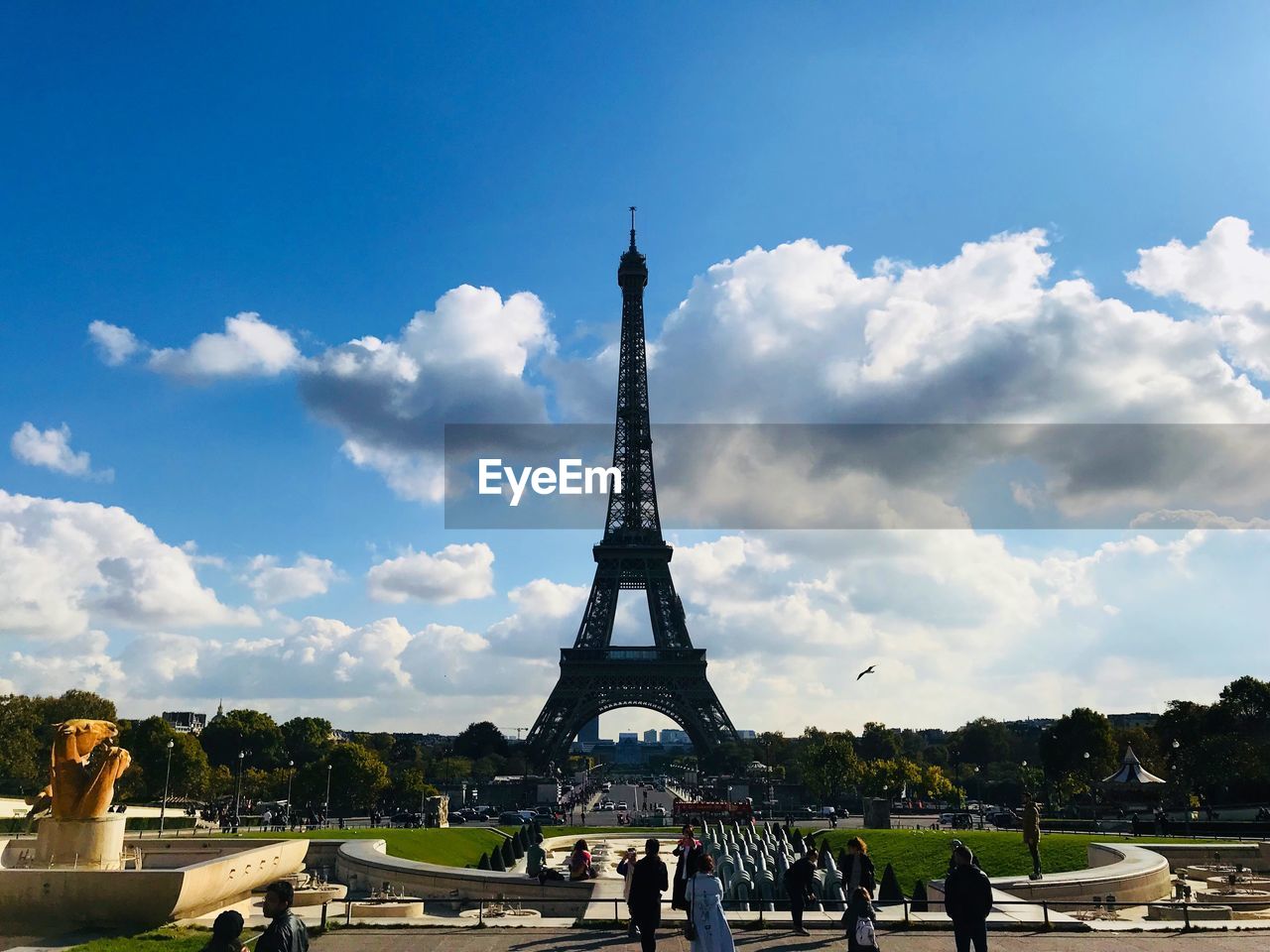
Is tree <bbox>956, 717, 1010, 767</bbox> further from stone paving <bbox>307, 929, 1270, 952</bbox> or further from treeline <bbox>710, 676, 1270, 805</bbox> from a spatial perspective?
stone paving <bbox>307, 929, 1270, 952</bbox>

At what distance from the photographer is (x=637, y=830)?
5000cm

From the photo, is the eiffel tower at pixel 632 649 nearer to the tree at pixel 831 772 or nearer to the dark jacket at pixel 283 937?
the tree at pixel 831 772

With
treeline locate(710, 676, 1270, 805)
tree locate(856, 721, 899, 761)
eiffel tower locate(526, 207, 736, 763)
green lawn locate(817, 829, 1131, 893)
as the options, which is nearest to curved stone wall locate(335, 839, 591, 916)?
green lawn locate(817, 829, 1131, 893)

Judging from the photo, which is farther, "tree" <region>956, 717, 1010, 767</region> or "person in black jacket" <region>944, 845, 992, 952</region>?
"tree" <region>956, 717, 1010, 767</region>

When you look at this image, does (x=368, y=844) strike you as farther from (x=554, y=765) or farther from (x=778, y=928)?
(x=554, y=765)

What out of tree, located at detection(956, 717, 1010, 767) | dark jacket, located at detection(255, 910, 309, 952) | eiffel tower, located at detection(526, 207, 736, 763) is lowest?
tree, located at detection(956, 717, 1010, 767)

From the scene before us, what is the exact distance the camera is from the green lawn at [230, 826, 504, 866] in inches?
1447

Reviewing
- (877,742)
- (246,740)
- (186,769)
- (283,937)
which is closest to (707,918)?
(283,937)

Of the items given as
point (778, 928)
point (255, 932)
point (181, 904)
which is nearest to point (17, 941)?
point (181, 904)

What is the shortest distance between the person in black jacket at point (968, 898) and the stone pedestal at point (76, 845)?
19505 mm

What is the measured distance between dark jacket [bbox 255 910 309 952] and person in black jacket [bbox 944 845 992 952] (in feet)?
25.6

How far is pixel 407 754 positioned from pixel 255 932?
529ft

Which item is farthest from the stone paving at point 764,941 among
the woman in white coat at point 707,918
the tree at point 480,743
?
the tree at point 480,743

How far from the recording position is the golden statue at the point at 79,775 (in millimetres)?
22719
